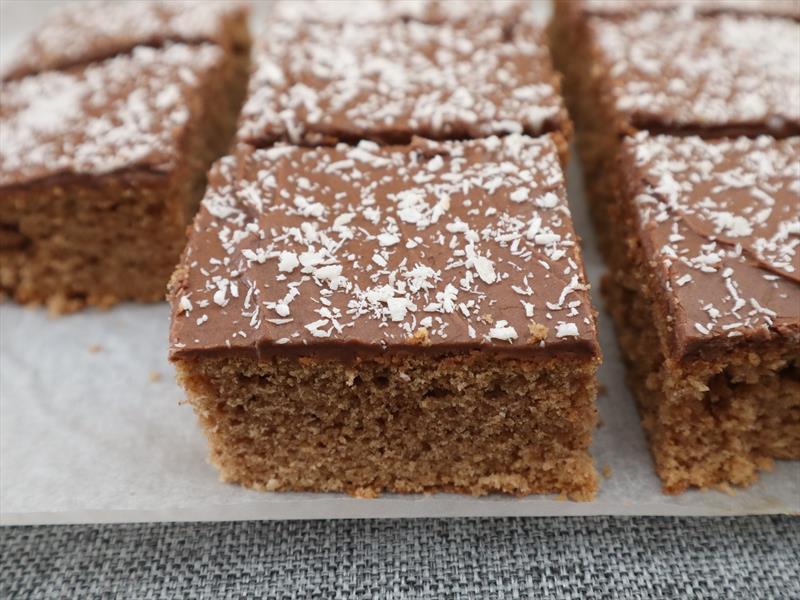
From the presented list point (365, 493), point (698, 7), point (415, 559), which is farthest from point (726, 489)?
point (698, 7)

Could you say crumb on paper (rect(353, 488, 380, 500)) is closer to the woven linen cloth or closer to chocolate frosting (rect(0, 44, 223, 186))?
the woven linen cloth

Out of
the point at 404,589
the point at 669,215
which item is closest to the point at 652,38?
the point at 669,215

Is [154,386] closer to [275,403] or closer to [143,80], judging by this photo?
[275,403]

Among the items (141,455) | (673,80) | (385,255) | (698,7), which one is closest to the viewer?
(385,255)

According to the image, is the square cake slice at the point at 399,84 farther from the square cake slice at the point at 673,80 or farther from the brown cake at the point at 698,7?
the brown cake at the point at 698,7

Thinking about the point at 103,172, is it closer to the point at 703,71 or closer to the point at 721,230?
the point at 721,230

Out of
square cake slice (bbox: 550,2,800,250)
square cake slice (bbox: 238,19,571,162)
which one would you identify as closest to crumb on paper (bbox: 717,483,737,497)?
square cake slice (bbox: 550,2,800,250)

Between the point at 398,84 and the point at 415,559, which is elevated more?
the point at 398,84
